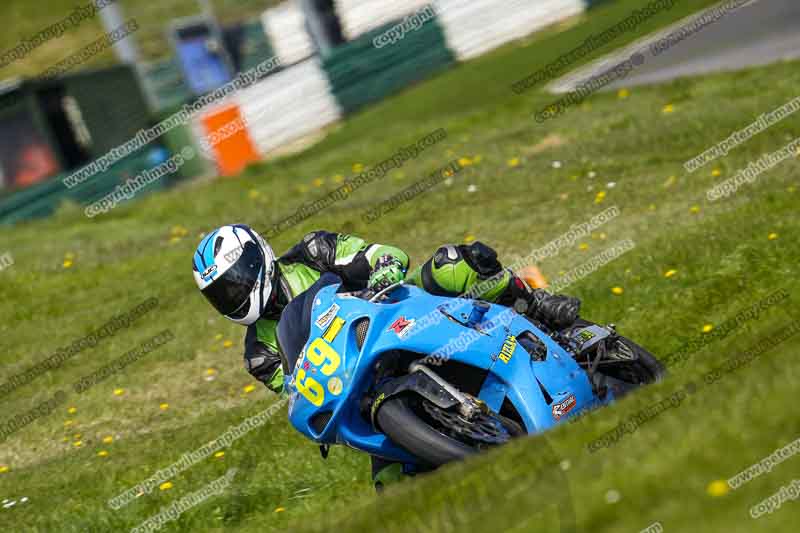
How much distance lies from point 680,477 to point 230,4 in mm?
38997

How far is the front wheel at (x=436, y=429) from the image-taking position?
536cm

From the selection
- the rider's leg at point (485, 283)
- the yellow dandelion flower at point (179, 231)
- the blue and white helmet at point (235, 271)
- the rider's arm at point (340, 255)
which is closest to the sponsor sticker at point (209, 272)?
the blue and white helmet at point (235, 271)

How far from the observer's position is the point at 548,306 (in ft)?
23.4

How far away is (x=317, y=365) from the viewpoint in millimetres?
5648

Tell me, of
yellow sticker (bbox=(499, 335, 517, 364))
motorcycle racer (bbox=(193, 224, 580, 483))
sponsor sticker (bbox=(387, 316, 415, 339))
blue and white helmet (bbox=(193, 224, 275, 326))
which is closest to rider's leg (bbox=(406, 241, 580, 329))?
motorcycle racer (bbox=(193, 224, 580, 483))

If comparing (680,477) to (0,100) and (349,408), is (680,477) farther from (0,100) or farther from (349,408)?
(0,100)

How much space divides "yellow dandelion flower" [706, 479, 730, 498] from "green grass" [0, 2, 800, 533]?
42 millimetres

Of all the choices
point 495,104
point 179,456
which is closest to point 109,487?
point 179,456

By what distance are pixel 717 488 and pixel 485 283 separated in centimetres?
292

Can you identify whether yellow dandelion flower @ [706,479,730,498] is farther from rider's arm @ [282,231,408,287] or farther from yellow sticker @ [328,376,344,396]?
rider's arm @ [282,231,408,287]

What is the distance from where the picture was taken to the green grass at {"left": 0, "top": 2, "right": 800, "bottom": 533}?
4.54 m

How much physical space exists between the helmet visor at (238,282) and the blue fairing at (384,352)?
634 mm

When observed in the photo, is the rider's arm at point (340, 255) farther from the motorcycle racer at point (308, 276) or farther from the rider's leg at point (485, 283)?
the rider's leg at point (485, 283)

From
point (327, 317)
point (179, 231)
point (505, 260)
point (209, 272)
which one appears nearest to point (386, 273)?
point (327, 317)
